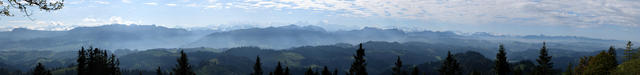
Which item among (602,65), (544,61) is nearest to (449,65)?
(544,61)

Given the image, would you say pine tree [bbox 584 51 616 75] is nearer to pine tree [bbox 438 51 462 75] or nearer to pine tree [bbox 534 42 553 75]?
pine tree [bbox 534 42 553 75]

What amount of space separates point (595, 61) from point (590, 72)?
1.86m

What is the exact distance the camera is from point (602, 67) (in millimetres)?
57125

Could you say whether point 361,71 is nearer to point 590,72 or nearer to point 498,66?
point 498,66

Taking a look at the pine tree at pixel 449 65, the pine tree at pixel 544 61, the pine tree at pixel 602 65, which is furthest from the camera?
the pine tree at pixel 449 65

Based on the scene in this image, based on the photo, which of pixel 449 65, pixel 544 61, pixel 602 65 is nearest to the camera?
pixel 602 65

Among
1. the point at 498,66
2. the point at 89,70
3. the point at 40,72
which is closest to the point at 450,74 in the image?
the point at 498,66

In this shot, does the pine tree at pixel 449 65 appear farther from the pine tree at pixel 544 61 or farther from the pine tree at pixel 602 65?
the pine tree at pixel 602 65

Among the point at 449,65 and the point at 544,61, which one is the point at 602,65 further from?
the point at 449,65

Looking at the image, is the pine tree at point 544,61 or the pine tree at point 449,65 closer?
the pine tree at point 544,61

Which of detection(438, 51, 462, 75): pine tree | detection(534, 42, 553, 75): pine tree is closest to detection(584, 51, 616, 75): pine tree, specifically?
detection(534, 42, 553, 75): pine tree

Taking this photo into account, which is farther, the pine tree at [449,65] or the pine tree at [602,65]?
the pine tree at [449,65]

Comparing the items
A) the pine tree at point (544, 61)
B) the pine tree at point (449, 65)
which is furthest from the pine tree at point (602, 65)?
the pine tree at point (449, 65)

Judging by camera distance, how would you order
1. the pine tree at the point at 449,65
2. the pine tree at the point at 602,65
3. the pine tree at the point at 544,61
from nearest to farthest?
the pine tree at the point at 602,65 → the pine tree at the point at 544,61 → the pine tree at the point at 449,65
